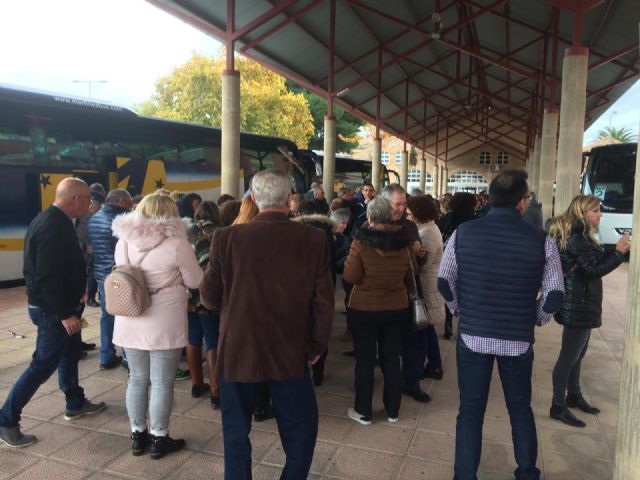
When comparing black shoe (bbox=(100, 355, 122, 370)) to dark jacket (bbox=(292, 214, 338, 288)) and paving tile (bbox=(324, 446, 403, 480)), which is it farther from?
paving tile (bbox=(324, 446, 403, 480))

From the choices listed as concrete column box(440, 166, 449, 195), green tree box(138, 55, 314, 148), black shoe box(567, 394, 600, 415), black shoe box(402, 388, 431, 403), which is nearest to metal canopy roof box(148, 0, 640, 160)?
green tree box(138, 55, 314, 148)

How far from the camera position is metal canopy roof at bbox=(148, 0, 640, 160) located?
13602 mm

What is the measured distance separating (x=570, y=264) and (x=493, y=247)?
131cm

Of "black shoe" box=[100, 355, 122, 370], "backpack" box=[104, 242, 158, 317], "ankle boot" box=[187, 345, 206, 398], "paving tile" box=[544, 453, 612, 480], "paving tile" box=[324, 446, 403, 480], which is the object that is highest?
"backpack" box=[104, 242, 158, 317]

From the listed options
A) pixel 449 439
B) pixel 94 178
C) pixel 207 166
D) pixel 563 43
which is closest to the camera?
pixel 449 439

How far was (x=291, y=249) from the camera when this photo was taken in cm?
238

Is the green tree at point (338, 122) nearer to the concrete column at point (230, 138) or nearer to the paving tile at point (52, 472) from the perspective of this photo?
the concrete column at point (230, 138)

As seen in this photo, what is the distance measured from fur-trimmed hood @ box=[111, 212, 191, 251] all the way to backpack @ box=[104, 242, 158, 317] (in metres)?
0.18

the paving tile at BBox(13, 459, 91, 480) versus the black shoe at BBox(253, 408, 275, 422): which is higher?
the black shoe at BBox(253, 408, 275, 422)

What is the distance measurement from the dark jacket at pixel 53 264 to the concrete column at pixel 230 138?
8.48 meters

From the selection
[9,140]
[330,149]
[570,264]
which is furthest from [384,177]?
[570,264]

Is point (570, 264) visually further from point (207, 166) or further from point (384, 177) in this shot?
point (384, 177)

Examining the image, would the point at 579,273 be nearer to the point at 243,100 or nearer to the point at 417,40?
the point at 417,40

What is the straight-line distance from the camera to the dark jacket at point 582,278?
11.5 ft
